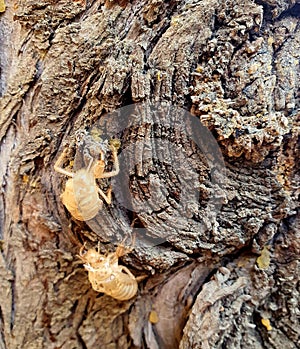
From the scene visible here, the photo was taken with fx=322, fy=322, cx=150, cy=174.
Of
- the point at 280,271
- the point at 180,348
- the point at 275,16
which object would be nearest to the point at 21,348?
the point at 180,348

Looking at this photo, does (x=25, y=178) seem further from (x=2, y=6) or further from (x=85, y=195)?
(x=2, y=6)

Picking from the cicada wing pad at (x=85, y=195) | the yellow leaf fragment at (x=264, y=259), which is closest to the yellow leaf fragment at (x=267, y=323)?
the yellow leaf fragment at (x=264, y=259)

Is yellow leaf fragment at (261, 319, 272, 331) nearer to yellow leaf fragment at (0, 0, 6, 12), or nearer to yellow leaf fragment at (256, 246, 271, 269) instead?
yellow leaf fragment at (256, 246, 271, 269)

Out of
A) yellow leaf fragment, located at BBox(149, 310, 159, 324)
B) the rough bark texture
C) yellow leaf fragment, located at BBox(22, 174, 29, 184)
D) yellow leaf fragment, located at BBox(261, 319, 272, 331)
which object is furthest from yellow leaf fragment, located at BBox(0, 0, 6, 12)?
yellow leaf fragment, located at BBox(261, 319, 272, 331)

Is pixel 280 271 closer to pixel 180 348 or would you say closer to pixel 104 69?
pixel 180 348

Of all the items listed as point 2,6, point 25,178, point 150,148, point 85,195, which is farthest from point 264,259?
point 2,6

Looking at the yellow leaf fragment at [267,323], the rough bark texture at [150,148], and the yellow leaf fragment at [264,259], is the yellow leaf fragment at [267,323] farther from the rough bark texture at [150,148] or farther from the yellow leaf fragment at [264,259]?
the yellow leaf fragment at [264,259]
